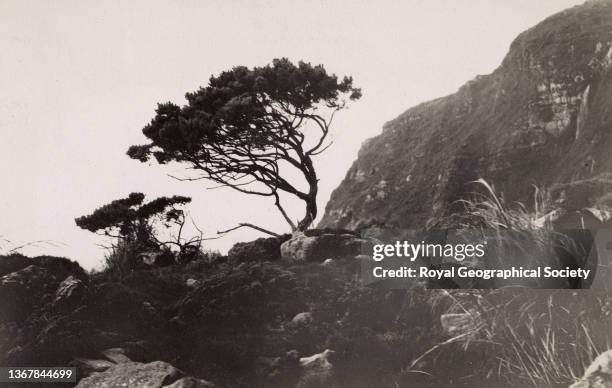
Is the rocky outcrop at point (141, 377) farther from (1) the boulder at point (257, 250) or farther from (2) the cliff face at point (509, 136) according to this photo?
(2) the cliff face at point (509, 136)

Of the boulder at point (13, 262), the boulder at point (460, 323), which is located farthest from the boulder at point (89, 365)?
the boulder at point (460, 323)

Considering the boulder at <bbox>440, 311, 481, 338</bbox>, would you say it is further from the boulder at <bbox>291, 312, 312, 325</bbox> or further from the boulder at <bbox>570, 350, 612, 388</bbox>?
the boulder at <bbox>291, 312, 312, 325</bbox>

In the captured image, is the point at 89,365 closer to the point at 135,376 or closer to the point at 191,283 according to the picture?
the point at 135,376

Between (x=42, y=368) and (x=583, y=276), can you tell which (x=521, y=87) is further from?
(x=42, y=368)

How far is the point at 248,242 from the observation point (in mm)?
11148

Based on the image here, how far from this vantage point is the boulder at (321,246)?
9852 mm

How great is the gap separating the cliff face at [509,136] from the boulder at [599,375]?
4.29 metres

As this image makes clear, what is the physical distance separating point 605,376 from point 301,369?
3.25 m

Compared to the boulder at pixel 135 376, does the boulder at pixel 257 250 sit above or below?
above

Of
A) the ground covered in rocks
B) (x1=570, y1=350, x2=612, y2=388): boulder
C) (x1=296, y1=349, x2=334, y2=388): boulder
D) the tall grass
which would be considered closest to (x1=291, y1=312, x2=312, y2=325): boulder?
the ground covered in rocks

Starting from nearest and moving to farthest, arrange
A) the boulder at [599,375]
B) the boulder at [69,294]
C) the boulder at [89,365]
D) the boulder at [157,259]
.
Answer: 1. the boulder at [599,375]
2. the boulder at [89,365]
3. the boulder at [69,294]
4. the boulder at [157,259]

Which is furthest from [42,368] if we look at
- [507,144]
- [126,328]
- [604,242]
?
[507,144]

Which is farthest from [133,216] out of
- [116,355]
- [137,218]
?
[116,355]

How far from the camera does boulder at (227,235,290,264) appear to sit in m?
10.7
